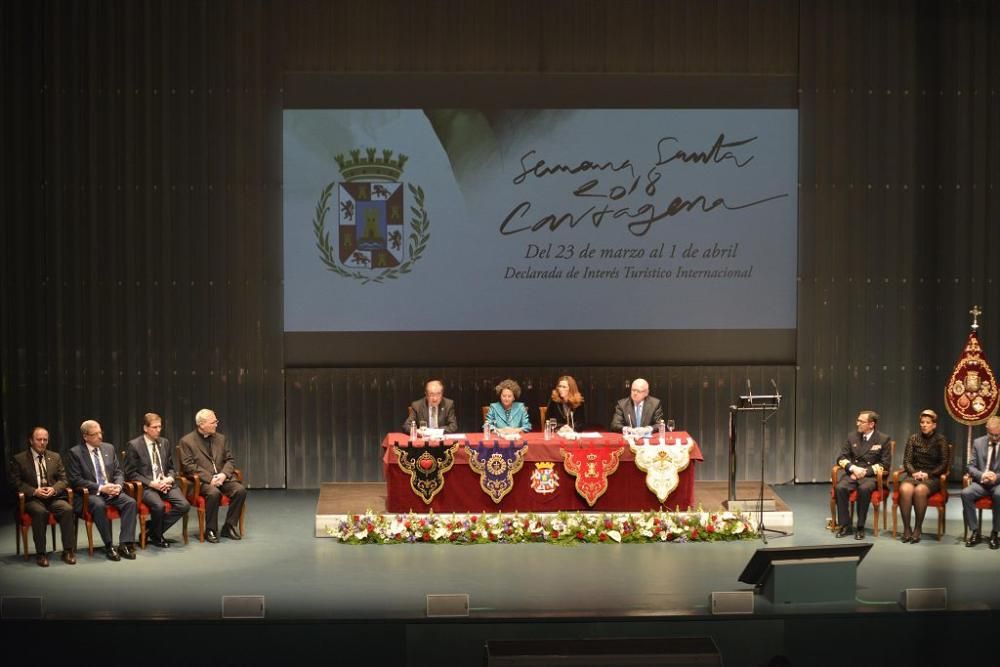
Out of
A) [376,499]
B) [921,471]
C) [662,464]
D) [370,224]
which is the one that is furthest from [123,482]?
[921,471]

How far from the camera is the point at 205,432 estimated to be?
10203 mm

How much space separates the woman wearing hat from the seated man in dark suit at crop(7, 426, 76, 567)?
19.4 ft

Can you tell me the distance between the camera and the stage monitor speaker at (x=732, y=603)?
4398 millimetres

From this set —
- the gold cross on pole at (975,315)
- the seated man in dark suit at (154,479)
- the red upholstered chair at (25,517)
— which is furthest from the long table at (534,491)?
the gold cross on pole at (975,315)

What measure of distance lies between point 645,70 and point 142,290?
15.5 feet

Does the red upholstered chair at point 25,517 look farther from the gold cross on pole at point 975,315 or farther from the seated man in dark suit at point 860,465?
the gold cross on pole at point 975,315

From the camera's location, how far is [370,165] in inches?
460

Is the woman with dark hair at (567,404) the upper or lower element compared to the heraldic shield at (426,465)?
upper

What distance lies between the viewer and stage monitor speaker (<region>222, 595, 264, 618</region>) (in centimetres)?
437

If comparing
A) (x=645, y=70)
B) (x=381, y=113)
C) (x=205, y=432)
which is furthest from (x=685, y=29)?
(x=205, y=432)

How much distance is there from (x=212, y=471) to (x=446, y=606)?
589 centimetres

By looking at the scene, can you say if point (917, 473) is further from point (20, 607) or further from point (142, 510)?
point (20, 607)

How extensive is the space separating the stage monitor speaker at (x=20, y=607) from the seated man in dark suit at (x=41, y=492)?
473 centimetres

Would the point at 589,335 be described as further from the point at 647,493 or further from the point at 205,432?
the point at 205,432
